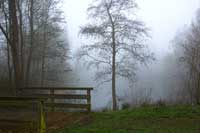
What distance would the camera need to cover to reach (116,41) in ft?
60.3

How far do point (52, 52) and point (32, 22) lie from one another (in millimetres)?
3046

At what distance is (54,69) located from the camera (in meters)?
24.0

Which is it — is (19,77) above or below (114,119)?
above

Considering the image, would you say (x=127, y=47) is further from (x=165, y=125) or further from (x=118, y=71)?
(x=165, y=125)

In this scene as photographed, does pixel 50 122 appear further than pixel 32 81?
No

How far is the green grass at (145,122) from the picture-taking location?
24.6 ft

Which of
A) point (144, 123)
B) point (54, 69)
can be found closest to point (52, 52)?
point (54, 69)

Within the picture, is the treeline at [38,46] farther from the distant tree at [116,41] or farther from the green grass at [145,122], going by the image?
the green grass at [145,122]

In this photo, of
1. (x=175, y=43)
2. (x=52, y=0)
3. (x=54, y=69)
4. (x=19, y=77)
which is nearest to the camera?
(x=19, y=77)

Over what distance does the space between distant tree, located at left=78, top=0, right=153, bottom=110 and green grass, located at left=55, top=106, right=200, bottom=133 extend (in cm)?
791

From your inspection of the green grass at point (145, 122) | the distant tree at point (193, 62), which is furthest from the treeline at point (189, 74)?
the green grass at point (145, 122)

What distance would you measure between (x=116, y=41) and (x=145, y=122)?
10378mm

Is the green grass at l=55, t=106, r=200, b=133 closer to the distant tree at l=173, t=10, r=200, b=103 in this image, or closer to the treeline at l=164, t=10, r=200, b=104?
the treeline at l=164, t=10, r=200, b=104

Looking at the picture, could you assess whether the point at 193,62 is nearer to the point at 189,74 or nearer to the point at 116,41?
the point at 189,74
